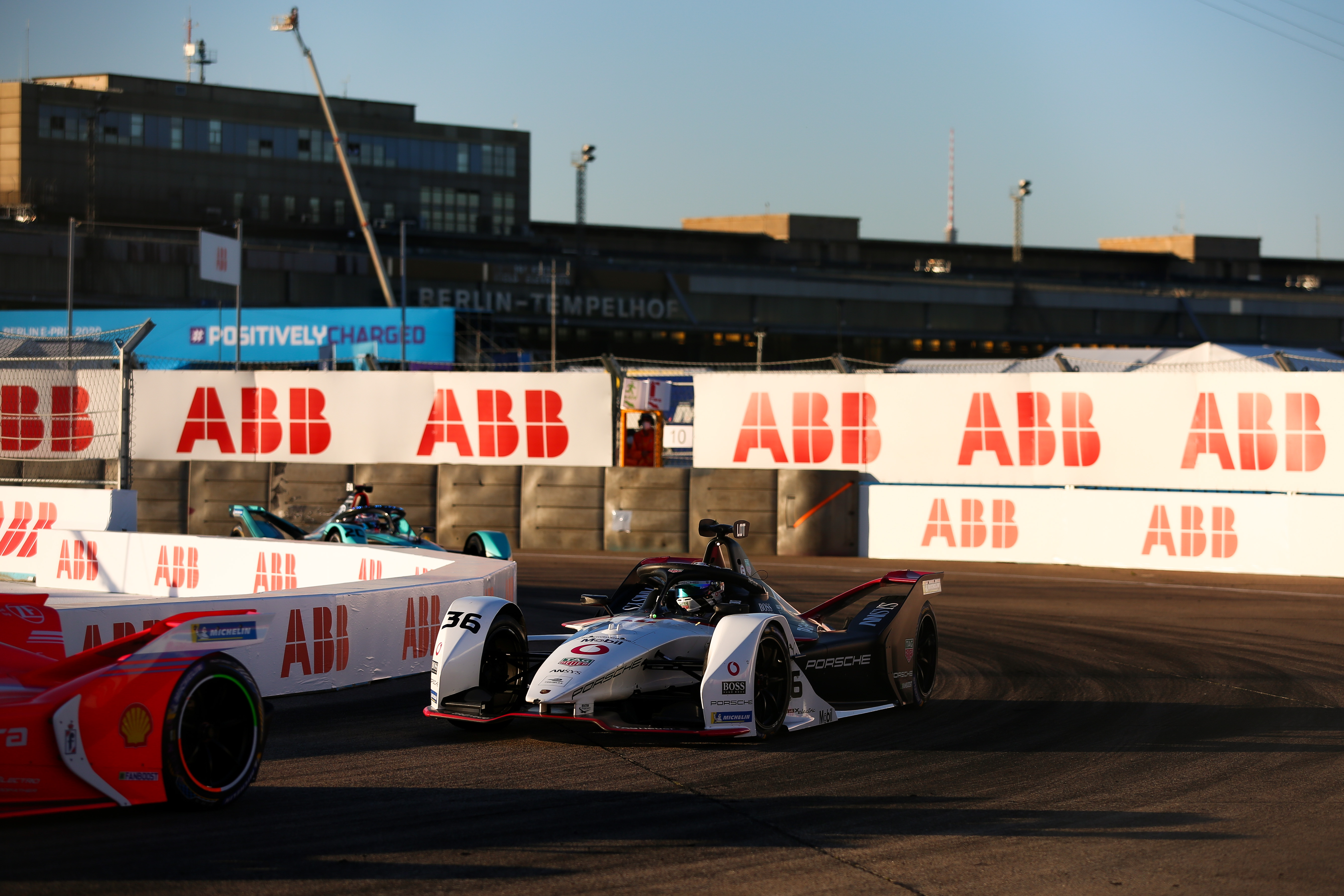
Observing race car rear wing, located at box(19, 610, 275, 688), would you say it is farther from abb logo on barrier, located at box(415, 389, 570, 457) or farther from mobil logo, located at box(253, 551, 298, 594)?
abb logo on barrier, located at box(415, 389, 570, 457)

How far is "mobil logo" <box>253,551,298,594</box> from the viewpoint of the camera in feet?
42.0

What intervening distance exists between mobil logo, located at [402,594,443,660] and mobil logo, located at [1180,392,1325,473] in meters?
11.5

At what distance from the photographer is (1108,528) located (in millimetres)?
17609

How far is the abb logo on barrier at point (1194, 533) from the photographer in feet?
55.9

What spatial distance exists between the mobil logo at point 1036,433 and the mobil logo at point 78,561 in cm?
1136

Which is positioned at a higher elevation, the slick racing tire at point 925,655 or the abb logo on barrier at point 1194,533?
the abb logo on barrier at point 1194,533

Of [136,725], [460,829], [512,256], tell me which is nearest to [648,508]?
[460,829]

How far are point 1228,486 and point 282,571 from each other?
12103 mm

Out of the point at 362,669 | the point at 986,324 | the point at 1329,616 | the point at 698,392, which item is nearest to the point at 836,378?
the point at 698,392

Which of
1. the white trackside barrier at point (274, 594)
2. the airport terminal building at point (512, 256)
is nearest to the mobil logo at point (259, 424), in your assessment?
the white trackside barrier at point (274, 594)

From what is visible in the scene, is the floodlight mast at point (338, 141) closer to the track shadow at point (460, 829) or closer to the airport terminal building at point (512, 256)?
the airport terminal building at point (512, 256)

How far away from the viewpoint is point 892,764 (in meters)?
6.90

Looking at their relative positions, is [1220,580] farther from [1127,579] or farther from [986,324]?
[986,324]

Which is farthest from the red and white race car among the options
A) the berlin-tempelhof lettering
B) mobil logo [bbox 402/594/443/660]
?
the berlin-tempelhof lettering
